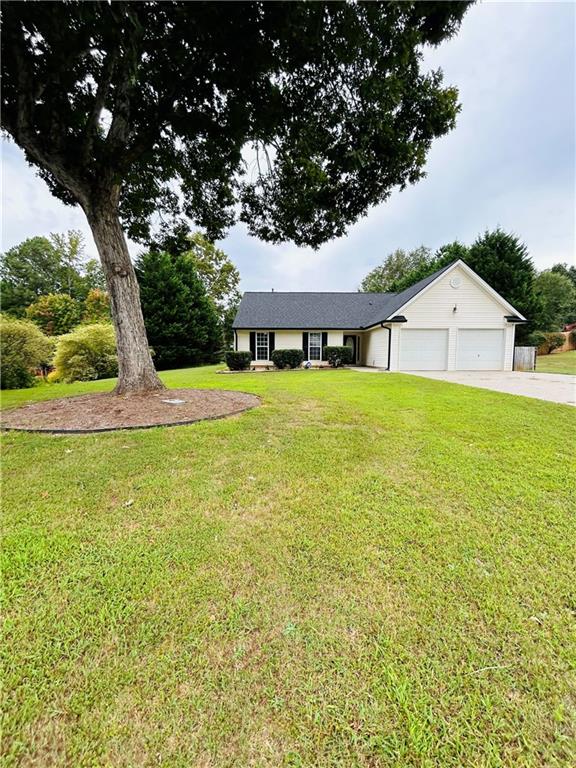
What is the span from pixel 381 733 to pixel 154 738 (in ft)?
2.74

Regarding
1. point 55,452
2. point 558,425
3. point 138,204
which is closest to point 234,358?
point 138,204

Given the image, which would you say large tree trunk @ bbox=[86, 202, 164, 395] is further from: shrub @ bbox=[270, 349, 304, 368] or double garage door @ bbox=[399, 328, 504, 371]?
double garage door @ bbox=[399, 328, 504, 371]

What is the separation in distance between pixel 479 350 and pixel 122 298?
15915mm

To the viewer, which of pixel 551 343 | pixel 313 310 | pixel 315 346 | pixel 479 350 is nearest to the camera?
pixel 479 350

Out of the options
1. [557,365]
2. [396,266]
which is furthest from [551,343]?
[396,266]

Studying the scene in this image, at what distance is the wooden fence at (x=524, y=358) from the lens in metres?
15.6

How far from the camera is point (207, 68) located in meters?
5.32

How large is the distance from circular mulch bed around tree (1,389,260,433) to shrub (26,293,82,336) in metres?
25.0

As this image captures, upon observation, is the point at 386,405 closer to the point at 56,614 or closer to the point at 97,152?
the point at 56,614

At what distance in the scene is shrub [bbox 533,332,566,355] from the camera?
2545cm

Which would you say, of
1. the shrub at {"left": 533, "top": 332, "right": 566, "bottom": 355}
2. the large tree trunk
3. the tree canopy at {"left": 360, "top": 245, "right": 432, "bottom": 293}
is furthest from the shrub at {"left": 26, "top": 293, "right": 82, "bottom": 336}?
the shrub at {"left": 533, "top": 332, "right": 566, "bottom": 355}

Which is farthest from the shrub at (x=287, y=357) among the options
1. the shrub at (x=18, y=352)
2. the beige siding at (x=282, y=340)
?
the shrub at (x=18, y=352)

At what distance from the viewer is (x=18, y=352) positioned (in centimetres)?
1134

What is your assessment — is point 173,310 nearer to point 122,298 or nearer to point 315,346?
point 315,346
